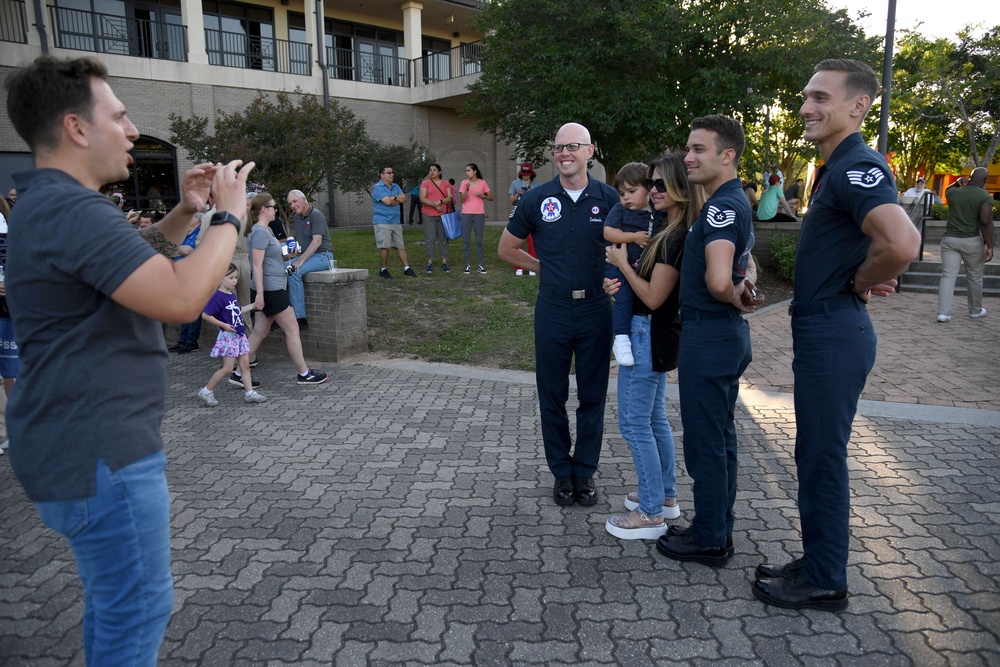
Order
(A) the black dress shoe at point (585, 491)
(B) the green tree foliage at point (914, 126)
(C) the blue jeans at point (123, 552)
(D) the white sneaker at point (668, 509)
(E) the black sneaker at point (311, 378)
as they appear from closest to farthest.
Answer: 1. (C) the blue jeans at point (123, 552)
2. (D) the white sneaker at point (668, 509)
3. (A) the black dress shoe at point (585, 491)
4. (E) the black sneaker at point (311, 378)
5. (B) the green tree foliage at point (914, 126)

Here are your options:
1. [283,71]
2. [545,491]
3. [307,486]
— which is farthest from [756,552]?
[283,71]

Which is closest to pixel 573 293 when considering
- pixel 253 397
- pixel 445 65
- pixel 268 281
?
pixel 253 397

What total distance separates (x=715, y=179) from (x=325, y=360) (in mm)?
5904

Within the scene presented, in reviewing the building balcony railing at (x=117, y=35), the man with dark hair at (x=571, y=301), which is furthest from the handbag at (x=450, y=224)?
the building balcony railing at (x=117, y=35)

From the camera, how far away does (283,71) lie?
25.7m

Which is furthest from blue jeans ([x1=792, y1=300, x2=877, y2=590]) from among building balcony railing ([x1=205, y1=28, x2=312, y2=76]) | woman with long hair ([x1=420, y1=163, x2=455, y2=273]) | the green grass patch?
building balcony railing ([x1=205, y1=28, x2=312, y2=76])

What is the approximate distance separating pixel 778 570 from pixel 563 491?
1.33 meters

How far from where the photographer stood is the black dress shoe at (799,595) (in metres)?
3.04

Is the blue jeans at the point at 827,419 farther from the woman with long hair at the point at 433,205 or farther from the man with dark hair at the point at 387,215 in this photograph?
the woman with long hair at the point at 433,205

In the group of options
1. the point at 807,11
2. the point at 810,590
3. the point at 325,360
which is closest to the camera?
the point at 810,590

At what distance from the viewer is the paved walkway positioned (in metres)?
2.87

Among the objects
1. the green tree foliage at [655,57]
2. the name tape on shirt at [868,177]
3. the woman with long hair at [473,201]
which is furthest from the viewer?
the green tree foliage at [655,57]

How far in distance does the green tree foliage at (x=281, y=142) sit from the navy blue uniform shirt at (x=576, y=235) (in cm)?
982

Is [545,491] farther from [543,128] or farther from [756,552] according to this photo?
[543,128]
